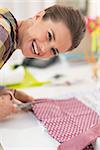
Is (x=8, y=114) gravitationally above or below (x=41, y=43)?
below

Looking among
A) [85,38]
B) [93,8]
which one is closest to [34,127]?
[85,38]

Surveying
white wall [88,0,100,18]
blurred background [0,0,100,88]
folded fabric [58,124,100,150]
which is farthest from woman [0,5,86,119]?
white wall [88,0,100,18]

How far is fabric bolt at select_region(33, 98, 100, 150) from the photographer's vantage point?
657 millimetres

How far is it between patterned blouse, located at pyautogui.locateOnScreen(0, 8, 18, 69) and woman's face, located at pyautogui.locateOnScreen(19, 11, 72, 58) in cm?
3

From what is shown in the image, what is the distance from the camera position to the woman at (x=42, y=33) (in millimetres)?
681

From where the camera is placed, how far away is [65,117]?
729 millimetres

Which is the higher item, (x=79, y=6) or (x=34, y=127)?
(x=79, y=6)

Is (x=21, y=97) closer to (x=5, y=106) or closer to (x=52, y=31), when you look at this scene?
(x=5, y=106)

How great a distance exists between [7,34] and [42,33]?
0.28 ft

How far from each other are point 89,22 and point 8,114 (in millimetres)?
519

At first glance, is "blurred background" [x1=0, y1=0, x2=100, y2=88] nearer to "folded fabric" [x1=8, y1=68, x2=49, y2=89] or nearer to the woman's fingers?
"folded fabric" [x1=8, y1=68, x2=49, y2=89]

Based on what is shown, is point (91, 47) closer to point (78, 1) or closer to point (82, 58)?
point (82, 58)

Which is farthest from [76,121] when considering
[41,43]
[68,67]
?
[68,67]

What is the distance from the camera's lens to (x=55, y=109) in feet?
2.54
